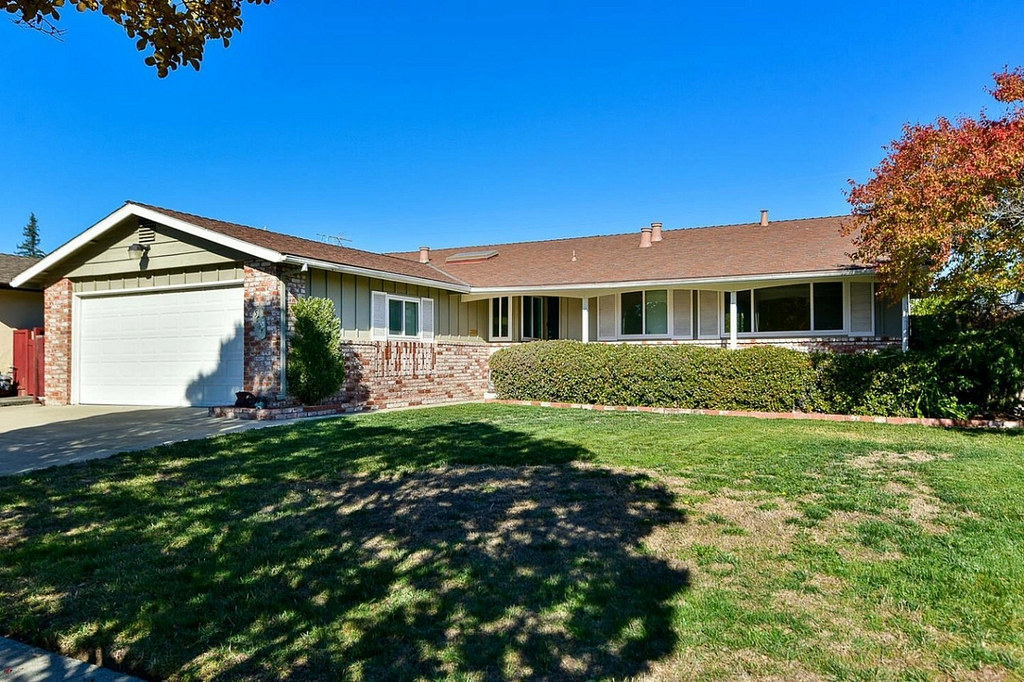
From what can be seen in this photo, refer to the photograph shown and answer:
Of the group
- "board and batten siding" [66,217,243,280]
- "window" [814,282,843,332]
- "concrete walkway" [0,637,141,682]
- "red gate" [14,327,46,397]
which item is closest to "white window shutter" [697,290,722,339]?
"window" [814,282,843,332]

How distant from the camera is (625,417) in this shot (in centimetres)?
1118

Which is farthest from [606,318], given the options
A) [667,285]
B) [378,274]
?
[378,274]

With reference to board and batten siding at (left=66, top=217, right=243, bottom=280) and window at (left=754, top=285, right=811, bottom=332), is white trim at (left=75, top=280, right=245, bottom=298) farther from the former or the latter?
window at (left=754, top=285, right=811, bottom=332)

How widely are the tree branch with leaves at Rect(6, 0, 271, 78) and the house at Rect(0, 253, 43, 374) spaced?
539 inches

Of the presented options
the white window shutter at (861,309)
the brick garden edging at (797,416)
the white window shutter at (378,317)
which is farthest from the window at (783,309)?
the white window shutter at (378,317)

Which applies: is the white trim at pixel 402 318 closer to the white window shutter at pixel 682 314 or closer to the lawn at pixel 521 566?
the white window shutter at pixel 682 314

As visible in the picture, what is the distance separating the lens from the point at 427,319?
53.0 feet

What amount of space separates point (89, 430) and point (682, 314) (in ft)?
42.6

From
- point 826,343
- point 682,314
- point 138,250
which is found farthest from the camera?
point 682,314

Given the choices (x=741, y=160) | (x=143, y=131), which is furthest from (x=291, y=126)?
(x=741, y=160)

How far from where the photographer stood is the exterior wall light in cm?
1301

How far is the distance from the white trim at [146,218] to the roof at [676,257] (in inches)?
265

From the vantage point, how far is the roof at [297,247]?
12391 millimetres

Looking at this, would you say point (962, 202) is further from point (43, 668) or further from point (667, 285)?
point (43, 668)
